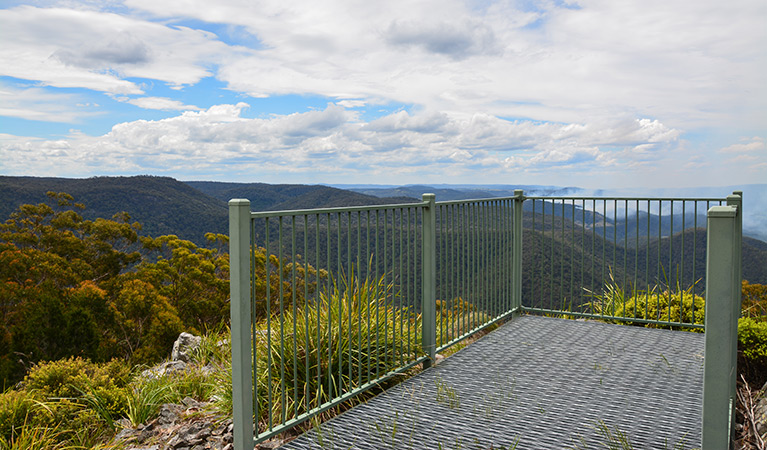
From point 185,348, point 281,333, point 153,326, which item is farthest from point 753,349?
point 153,326

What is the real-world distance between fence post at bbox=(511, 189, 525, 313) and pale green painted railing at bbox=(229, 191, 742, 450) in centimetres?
1

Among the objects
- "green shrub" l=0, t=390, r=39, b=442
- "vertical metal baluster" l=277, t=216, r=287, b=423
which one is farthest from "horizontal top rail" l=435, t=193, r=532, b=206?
"green shrub" l=0, t=390, r=39, b=442

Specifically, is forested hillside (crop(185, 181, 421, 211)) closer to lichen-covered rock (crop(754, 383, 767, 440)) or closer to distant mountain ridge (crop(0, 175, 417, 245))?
distant mountain ridge (crop(0, 175, 417, 245))

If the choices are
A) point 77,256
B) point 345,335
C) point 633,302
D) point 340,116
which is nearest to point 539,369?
point 345,335

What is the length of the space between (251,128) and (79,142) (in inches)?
288

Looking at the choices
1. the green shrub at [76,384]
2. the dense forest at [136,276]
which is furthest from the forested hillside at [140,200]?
the green shrub at [76,384]

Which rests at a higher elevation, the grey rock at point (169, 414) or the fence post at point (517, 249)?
the fence post at point (517, 249)

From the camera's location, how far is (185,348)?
19.2 feet

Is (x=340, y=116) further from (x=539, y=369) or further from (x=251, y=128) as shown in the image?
(x=539, y=369)

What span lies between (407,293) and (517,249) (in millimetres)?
2368

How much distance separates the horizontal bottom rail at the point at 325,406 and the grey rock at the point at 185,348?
255 cm

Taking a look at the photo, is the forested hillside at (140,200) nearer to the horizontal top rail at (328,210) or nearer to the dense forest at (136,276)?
the dense forest at (136,276)

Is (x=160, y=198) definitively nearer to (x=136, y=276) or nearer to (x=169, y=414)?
(x=136, y=276)

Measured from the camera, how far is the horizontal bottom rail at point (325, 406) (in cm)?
286
